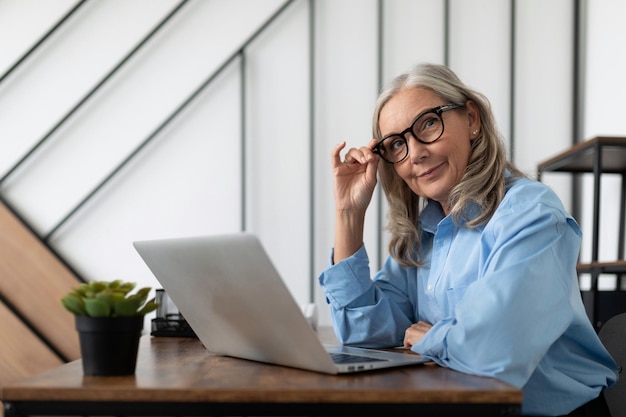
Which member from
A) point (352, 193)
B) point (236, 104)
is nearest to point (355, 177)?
point (352, 193)

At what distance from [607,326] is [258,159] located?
182cm

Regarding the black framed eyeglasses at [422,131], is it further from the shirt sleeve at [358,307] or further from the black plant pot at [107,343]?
the black plant pot at [107,343]

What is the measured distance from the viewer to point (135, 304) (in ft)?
3.27

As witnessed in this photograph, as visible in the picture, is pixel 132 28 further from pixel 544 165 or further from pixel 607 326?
pixel 607 326

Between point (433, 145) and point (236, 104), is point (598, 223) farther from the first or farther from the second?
point (236, 104)

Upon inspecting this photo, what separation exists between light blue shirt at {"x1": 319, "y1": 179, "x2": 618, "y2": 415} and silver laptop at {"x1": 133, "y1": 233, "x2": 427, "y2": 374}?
14cm

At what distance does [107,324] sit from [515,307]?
1.99ft

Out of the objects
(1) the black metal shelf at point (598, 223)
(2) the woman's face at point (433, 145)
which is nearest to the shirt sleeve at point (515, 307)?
(2) the woman's face at point (433, 145)

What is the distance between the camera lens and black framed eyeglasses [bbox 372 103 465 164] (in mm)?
1515

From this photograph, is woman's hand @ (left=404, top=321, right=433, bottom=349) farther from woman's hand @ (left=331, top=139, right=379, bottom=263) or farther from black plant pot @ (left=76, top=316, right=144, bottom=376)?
black plant pot @ (left=76, top=316, right=144, bottom=376)

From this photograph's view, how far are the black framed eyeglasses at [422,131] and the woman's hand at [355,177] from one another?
46 mm

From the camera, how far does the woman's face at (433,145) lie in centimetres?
152

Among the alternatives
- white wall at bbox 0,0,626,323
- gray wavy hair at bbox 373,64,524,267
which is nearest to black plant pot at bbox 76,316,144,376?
gray wavy hair at bbox 373,64,524,267

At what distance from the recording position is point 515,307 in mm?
1084
